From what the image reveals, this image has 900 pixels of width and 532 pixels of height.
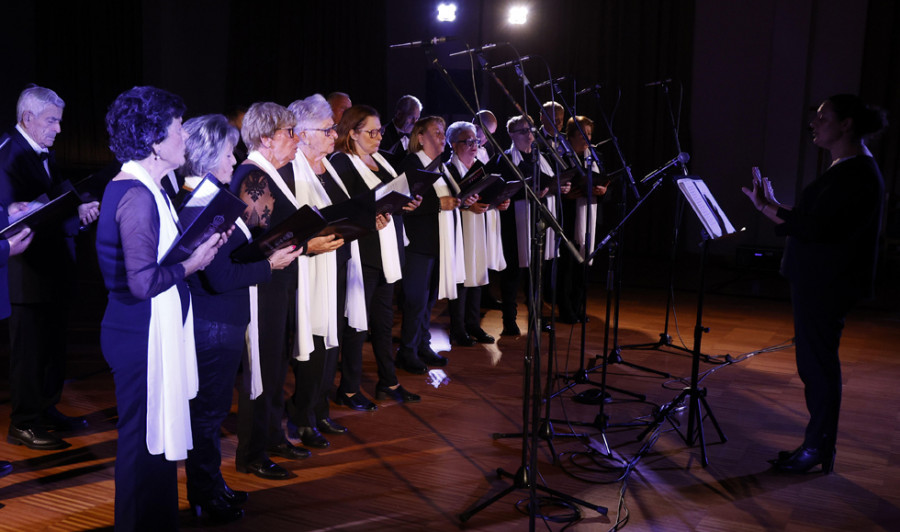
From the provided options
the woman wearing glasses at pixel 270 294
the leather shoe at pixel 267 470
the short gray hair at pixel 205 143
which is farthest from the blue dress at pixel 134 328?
the leather shoe at pixel 267 470

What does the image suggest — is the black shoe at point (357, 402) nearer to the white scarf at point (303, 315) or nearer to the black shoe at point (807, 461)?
the white scarf at point (303, 315)

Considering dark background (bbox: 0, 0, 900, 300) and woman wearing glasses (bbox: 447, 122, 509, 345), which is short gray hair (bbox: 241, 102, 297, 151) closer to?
woman wearing glasses (bbox: 447, 122, 509, 345)

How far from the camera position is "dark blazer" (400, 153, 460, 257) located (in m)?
4.61

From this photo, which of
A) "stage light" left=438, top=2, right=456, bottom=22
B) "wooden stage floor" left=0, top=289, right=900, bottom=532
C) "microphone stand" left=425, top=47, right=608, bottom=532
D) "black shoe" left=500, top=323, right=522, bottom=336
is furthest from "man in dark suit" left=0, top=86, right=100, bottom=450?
"stage light" left=438, top=2, right=456, bottom=22

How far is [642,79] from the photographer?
10.2 meters

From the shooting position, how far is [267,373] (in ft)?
10.3

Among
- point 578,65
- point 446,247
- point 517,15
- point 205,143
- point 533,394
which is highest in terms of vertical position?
point 517,15

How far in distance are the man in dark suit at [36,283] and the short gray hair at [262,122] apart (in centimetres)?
112

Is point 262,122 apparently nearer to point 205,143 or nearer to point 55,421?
point 205,143

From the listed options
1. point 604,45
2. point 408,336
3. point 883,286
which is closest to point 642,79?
point 604,45

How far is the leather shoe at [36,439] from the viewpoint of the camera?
353 centimetres

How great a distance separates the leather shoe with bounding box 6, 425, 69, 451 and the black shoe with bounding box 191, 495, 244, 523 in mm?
1063

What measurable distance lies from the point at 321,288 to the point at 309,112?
0.79 metres

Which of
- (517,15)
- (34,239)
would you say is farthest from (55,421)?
(517,15)
